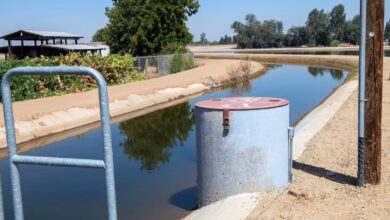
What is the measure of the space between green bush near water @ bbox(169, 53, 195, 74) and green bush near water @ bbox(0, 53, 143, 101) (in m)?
8.11

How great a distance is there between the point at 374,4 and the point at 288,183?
2.83 meters

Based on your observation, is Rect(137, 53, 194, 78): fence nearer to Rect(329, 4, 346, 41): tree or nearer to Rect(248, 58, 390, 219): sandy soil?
Rect(248, 58, 390, 219): sandy soil

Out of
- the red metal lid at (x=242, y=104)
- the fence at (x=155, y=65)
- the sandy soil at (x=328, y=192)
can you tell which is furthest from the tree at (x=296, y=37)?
the red metal lid at (x=242, y=104)

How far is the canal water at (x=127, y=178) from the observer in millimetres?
8625

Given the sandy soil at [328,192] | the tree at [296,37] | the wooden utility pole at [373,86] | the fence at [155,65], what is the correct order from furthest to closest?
the tree at [296,37] → the fence at [155,65] → the wooden utility pole at [373,86] → the sandy soil at [328,192]

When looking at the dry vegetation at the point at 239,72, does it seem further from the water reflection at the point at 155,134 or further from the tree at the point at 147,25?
the water reflection at the point at 155,134

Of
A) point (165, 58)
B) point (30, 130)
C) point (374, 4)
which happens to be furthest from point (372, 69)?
point (165, 58)

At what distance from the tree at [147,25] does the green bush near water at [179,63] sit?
1514mm

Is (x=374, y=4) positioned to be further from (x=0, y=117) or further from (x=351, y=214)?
(x=0, y=117)

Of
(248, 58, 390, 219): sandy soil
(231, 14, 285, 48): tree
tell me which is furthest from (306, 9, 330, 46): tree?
(248, 58, 390, 219): sandy soil

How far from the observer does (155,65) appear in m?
38.1

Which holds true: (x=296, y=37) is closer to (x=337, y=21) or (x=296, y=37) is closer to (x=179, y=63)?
(x=337, y=21)

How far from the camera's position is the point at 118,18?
43.3m

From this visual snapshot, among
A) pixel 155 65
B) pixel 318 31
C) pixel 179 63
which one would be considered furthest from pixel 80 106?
pixel 318 31
